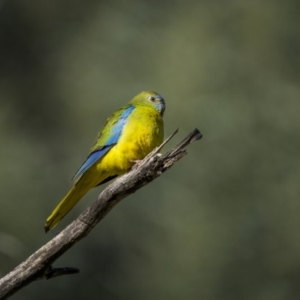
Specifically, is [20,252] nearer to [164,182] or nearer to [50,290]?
[50,290]

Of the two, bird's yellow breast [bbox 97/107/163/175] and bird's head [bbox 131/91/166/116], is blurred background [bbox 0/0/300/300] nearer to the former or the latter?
bird's head [bbox 131/91/166/116]

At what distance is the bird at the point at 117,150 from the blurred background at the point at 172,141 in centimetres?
328

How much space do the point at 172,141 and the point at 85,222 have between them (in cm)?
652

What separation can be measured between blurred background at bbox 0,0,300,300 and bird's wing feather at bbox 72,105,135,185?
3.27 m

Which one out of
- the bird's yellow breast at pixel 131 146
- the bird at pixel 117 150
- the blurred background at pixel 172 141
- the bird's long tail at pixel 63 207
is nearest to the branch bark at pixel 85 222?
the bird's long tail at pixel 63 207

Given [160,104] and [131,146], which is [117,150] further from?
[160,104]

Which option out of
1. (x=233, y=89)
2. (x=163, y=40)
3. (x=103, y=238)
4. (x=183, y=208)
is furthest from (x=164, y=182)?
(x=163, y=40)

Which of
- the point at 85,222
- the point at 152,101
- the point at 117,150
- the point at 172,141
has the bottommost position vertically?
the point at 85,222

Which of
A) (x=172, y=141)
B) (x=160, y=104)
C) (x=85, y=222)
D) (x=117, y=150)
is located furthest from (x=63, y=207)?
(x=172, y=141)

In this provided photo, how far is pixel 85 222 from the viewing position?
448 cm

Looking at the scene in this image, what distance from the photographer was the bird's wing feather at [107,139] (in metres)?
5.79

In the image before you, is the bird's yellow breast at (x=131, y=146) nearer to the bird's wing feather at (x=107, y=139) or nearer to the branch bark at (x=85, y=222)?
the bird's wing feather at (x=107, y=139)

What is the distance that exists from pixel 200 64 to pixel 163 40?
102 centimetres

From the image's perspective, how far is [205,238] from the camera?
11.1 m
